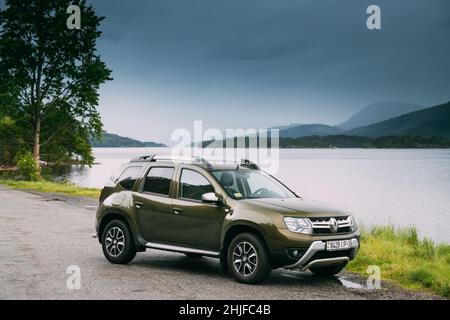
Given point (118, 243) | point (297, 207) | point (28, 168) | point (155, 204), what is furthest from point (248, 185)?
point (28, 168)

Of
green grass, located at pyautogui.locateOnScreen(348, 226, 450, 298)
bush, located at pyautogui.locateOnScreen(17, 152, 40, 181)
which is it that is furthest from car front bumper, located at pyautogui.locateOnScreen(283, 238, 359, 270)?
bush, located at pyautogui.locateOnScreen(17, 152, 40, 181)

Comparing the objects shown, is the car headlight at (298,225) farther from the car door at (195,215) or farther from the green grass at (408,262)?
the green grass at (408,262)

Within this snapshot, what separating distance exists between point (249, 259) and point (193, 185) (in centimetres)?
167

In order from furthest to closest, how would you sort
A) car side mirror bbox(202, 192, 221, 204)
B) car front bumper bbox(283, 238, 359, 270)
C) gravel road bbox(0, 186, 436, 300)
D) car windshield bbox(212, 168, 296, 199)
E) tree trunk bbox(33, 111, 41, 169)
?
tree trunk bbox(33, 111, 41, 169)
car windshield bbox(212, 168, 296, 199)
car side mirror bbox(202, 192, 221, 204)
car front bumper bbox(283, 238, 359, 270)
gravel road bbox(0, 186, 436, 300)

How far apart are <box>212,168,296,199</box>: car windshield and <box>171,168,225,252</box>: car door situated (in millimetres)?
264

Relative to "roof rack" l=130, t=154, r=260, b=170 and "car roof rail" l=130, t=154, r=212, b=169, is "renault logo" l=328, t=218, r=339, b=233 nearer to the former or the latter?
"roof rack" l=130, t=154, r=260, b=170

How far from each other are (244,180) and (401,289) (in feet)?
9.44

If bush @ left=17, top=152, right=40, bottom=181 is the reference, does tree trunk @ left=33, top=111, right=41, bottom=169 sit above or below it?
above

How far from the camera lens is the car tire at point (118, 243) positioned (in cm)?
1052

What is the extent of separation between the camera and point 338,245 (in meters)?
8.90

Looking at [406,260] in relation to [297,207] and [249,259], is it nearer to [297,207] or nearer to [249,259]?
[297,207]

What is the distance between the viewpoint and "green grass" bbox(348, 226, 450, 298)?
9.58m

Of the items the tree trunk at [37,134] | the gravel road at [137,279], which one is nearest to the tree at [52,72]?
the tree trunk at [37,134]

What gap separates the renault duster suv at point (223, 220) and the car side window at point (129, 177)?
19 millimetres
